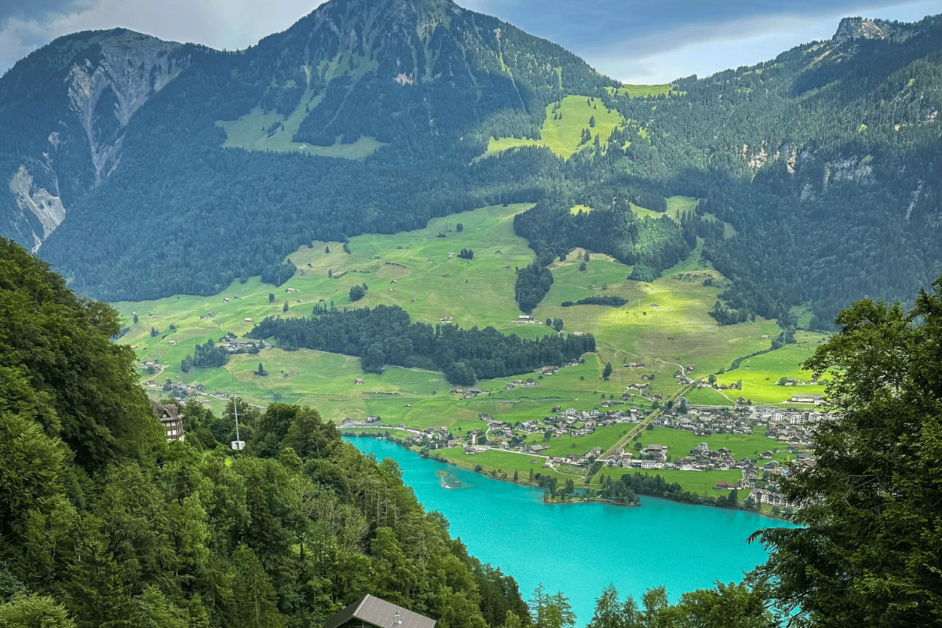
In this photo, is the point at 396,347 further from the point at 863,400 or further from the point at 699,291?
the point at 863,400

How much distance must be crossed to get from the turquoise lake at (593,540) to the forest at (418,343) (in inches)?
1652

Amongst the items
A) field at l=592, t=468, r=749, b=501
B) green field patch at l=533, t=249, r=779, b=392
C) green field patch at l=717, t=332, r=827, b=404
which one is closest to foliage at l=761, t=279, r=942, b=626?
field at l=592, t=468, r=749, b=501

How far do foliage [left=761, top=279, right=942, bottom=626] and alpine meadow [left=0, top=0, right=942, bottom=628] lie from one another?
2.0 inches

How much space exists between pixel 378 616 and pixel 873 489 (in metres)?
12.0

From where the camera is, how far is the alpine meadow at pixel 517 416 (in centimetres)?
1259

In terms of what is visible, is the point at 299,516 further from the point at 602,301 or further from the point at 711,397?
the point at 602,301

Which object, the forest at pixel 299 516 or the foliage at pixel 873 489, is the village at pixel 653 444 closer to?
the forest at pixel 299 516

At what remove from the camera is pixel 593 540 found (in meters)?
63.7

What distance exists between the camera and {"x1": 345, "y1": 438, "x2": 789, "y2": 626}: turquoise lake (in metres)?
54.9

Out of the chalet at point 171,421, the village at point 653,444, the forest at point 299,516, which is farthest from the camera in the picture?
the village at point 653,444

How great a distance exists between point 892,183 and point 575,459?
13847cm

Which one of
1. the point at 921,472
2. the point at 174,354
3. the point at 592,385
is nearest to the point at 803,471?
the point at 921,472

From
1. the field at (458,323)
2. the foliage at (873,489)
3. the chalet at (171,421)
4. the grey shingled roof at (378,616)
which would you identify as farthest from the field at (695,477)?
the foliage at (873,489)

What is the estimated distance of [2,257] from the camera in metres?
29.1
